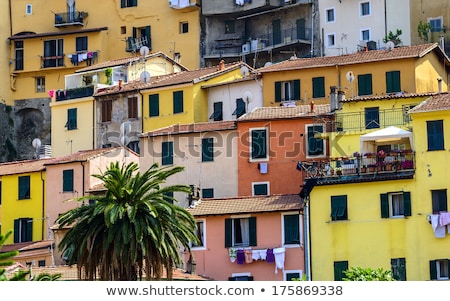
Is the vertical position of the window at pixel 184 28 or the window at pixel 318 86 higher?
the window at pixel 184 28

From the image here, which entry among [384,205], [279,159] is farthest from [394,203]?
[279,159]

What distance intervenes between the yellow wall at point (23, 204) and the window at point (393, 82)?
1937 centimetres

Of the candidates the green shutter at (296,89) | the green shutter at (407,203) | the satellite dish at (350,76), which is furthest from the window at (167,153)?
the green shutter at (407,203)

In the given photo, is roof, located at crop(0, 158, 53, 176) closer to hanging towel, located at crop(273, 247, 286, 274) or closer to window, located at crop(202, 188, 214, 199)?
window, located at crop(202, 188, 214, 199)

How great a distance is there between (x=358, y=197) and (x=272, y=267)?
4687 mm

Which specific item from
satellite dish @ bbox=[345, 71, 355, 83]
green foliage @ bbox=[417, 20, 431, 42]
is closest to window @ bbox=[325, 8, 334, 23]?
green foliage @ bbox=[417, 20, 431, 42]

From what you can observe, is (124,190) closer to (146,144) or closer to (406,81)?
(146,144)

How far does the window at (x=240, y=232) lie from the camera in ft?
171

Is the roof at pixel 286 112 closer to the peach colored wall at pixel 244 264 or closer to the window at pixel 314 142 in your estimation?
the window at pixel 314 142

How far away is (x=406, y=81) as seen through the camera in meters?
65.6

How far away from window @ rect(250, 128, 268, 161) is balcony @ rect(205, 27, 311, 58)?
26.7 meters

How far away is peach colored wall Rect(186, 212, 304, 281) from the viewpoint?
168ft

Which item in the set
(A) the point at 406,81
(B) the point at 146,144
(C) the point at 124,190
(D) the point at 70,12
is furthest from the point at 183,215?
(D) the point at 70,12

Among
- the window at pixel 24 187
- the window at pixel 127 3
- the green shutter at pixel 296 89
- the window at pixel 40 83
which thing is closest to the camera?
the window at pixel 24 187
